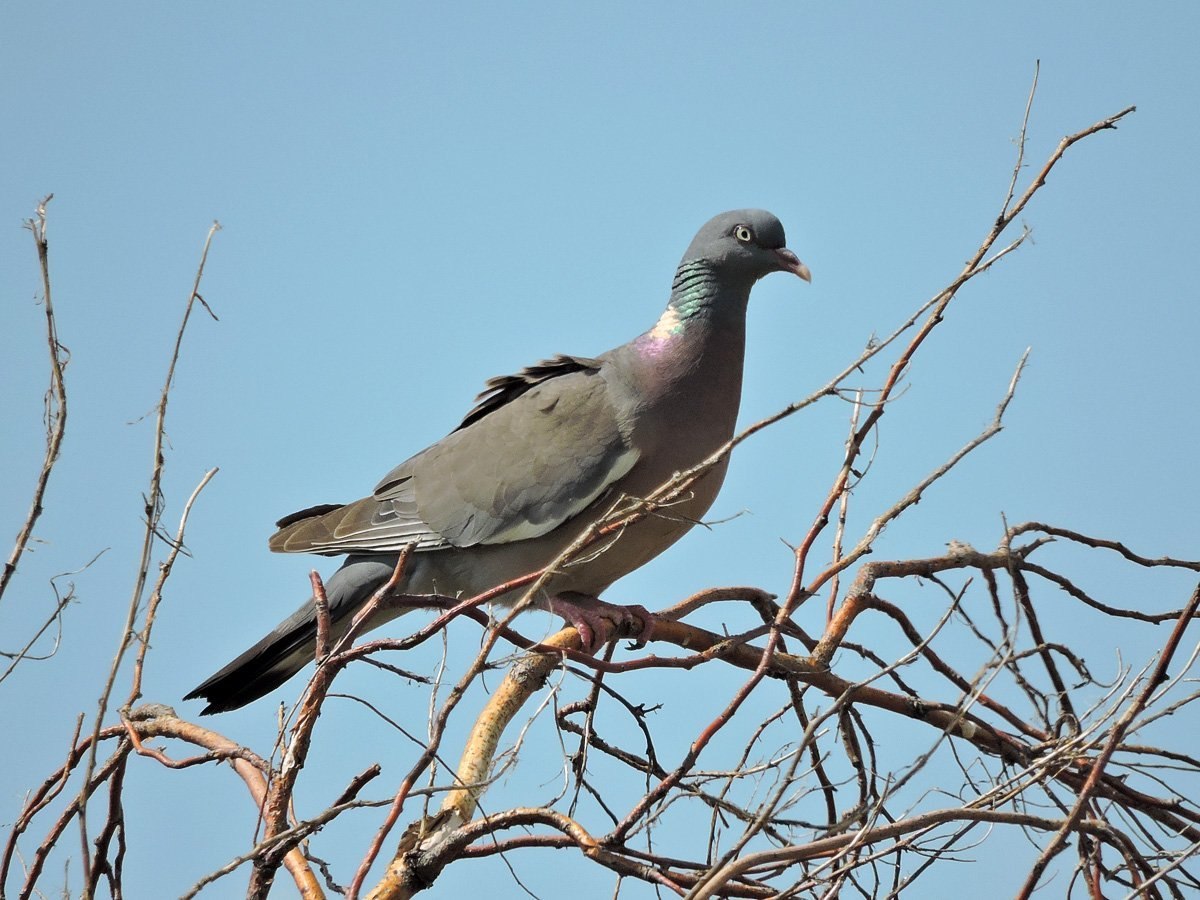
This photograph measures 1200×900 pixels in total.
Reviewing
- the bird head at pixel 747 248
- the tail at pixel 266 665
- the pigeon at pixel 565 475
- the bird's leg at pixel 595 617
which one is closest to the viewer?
the bird's leg at pixel 595 617

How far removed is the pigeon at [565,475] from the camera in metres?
4.07

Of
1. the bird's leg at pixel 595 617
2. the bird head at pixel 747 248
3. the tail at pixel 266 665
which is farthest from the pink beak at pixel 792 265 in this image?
the tail at pixel 266 665

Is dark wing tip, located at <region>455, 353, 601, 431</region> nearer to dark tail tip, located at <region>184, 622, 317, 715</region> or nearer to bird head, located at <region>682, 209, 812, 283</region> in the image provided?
bird head, located at <region>682, 209, 812, 283</region>

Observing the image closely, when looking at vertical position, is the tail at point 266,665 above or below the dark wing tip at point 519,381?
below

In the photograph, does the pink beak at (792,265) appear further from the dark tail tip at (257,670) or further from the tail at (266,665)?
the dark tail tip at (257,670)

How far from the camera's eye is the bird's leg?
3699 mm

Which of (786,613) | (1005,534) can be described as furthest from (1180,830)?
(786,613)

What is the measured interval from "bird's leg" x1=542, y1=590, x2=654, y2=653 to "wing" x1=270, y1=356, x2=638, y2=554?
300 millimetres

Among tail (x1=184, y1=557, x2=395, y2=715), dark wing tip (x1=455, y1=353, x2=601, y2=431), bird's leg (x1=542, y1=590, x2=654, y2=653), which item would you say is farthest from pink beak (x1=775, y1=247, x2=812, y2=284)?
tail (x1=184, y1=557, x2=395, y2=715)

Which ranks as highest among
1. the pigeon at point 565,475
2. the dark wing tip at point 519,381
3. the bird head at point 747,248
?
the bird head at point 747,248

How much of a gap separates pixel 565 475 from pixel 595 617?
1.75 feet

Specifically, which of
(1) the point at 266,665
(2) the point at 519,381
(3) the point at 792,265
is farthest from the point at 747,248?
(1) the point at 266,665

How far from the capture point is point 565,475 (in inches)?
166

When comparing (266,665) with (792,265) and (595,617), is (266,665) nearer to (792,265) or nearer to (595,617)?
(595,617)
